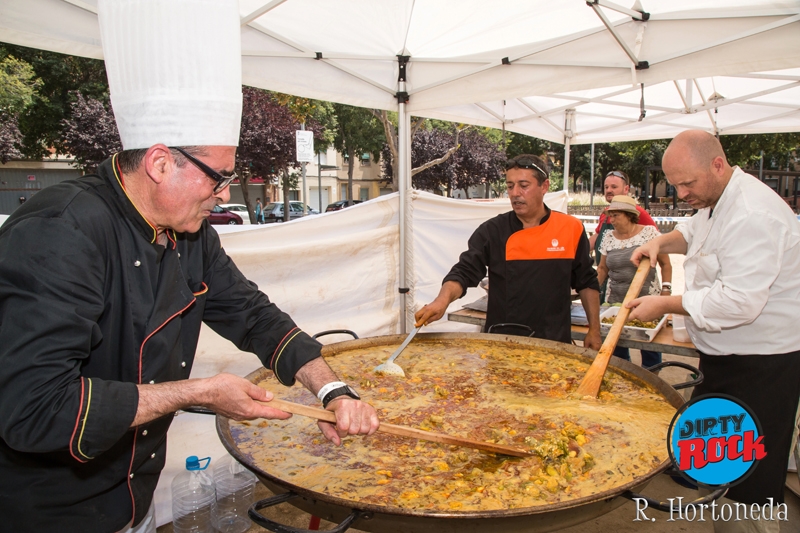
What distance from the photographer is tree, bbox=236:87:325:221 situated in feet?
65.8

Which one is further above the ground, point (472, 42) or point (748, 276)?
point (472, 42)

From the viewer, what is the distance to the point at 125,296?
1.51 meters

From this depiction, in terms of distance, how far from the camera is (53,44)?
9.66 feet

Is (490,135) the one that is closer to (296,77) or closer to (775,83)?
(775,83)

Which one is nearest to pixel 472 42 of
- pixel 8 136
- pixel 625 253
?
pixel 625 253

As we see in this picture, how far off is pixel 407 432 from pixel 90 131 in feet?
67.9

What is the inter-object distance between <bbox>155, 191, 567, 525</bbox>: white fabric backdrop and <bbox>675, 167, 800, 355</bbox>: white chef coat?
2.65m

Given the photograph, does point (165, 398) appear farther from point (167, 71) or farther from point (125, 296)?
point (167, 71)

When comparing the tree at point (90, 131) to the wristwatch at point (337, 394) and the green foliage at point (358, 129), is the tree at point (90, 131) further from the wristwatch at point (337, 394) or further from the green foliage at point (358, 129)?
the wristwatch at point (337, 394)

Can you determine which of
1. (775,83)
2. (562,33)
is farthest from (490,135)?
(562,33)

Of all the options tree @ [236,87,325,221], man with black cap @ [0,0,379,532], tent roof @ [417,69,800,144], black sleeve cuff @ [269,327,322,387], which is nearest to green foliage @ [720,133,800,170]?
tent roof @ [417,69,800,144]

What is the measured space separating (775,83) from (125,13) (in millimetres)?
7790

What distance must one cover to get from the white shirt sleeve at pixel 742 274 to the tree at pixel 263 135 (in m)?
19.0

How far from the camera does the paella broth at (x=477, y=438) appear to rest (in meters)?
1.67
